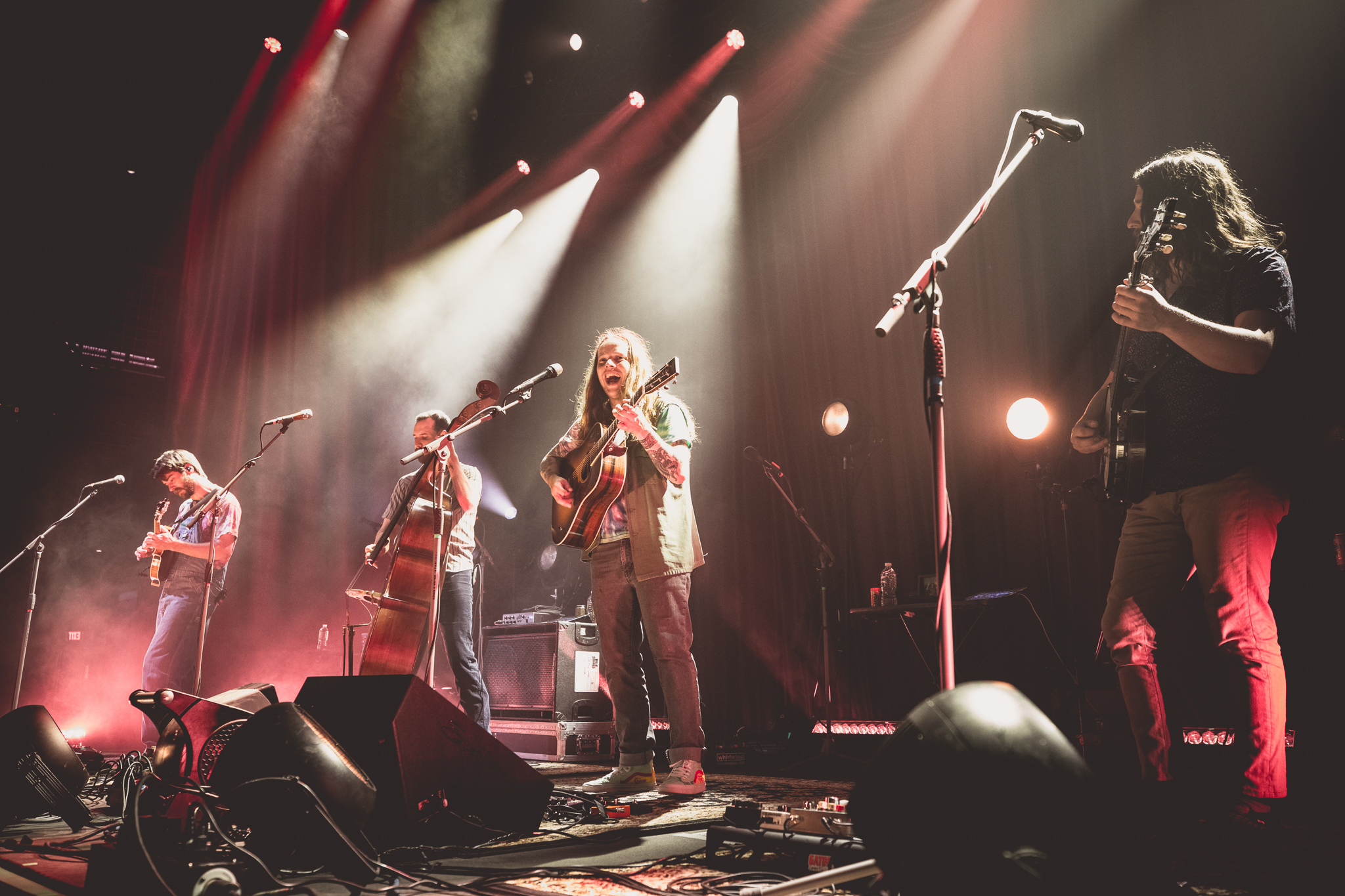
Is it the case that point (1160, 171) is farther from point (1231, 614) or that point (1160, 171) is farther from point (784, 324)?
point (784, 324)

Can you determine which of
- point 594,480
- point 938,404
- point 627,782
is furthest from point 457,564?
point 938,404

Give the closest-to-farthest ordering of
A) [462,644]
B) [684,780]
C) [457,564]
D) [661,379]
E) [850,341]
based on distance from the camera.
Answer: [684,780]
[661,379]
[462,644]
[457,564]
[850,341]

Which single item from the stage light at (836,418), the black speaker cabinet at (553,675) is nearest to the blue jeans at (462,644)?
the black speaker cabinet at (553,675)

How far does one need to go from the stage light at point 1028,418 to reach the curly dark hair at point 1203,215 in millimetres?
2088

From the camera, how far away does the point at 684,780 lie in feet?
10.5

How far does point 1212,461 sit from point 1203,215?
0.85 meters

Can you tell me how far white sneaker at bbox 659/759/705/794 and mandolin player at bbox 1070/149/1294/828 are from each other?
5.22ft

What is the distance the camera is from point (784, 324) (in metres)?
6.59

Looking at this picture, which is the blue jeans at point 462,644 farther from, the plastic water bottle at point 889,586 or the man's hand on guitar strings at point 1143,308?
the man's hand on guitar strings at point 1143,308

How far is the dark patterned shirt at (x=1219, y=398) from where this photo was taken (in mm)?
2404

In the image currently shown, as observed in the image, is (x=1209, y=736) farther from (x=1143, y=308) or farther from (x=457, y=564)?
(x=457, y=564)

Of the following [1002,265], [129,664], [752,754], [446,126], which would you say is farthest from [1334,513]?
[129,664]

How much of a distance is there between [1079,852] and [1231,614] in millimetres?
1567

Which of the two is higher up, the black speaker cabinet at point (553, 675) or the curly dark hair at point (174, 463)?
the curly dark hair at point (174, 463)
